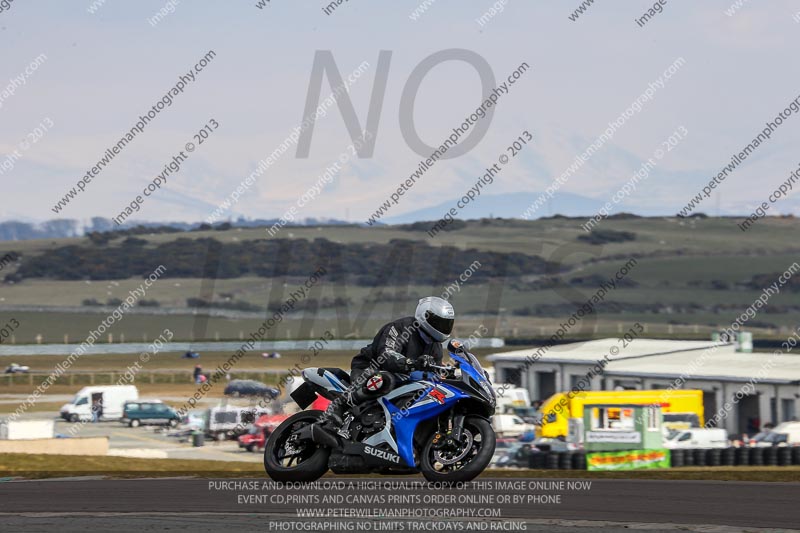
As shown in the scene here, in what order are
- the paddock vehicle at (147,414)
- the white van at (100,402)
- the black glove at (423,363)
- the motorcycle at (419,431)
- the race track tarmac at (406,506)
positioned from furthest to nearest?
the white van at (100,402) < the paddock vehicle at (147,414) < the black glove at (423,363) < the motorcycle at (419,431) < the race track tarmac at (406,506)

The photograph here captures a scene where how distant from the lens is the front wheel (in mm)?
11422

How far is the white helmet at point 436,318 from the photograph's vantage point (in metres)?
12.0

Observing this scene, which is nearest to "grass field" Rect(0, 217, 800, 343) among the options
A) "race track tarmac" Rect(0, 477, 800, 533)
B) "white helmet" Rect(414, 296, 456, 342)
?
"race track tarmac" Rect(0, 477, 800, 533)

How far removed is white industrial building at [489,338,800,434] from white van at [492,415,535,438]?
758 centimetres

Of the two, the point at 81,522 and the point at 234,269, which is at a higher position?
the point at 234,269

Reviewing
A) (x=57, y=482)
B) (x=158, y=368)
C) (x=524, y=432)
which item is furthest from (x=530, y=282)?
(x=57, y=482)

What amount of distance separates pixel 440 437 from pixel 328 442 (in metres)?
1.31

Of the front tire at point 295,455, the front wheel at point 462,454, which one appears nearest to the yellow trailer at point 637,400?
the front tire at point 295,455

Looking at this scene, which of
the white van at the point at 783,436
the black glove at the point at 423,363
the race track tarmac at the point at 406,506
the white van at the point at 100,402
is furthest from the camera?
the white van at the point at 100,402

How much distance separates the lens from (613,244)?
200 meters

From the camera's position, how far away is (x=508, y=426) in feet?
147

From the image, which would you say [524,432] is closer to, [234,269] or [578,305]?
[578,305]

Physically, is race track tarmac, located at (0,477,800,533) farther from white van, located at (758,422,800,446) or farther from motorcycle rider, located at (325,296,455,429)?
white van, located at (758,422,800,446)

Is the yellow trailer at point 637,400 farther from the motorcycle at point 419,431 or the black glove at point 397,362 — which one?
the black glove at point 397,362
